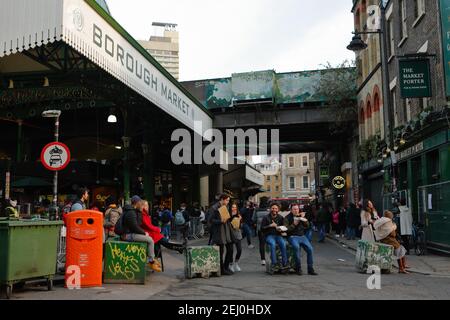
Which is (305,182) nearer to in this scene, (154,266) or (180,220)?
(180,220)

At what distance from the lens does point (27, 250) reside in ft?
26.4

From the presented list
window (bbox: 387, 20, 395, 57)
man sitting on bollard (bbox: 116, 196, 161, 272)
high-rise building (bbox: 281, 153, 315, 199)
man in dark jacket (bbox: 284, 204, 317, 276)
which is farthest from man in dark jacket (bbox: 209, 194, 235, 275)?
high-rise building (bbox: 281, 153, 315, 199)

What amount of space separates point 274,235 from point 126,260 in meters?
3.32

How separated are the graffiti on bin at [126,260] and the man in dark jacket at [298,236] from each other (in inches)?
132

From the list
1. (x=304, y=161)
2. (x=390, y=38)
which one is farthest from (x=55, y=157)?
(x=304, y=161)

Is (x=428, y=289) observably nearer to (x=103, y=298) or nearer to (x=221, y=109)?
(x=103, y=298)

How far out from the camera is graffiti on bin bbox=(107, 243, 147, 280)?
9.23m

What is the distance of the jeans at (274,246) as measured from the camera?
Answer: 1078cm

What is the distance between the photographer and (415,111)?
19062 millimetres

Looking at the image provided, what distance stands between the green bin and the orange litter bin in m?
0.25

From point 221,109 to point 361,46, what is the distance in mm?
14374

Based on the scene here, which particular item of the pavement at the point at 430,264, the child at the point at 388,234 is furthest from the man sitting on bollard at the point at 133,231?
the pavement at the point at 430,264

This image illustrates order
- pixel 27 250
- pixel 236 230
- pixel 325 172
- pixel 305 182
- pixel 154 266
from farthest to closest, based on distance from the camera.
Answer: pixel 305 182 → pixel 325 172 → pixel 236 230 → pixel 154 266 → pixel 27 250

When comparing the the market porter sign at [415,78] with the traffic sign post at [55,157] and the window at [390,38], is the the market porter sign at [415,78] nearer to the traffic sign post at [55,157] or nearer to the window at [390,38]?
the window at [390,38]
